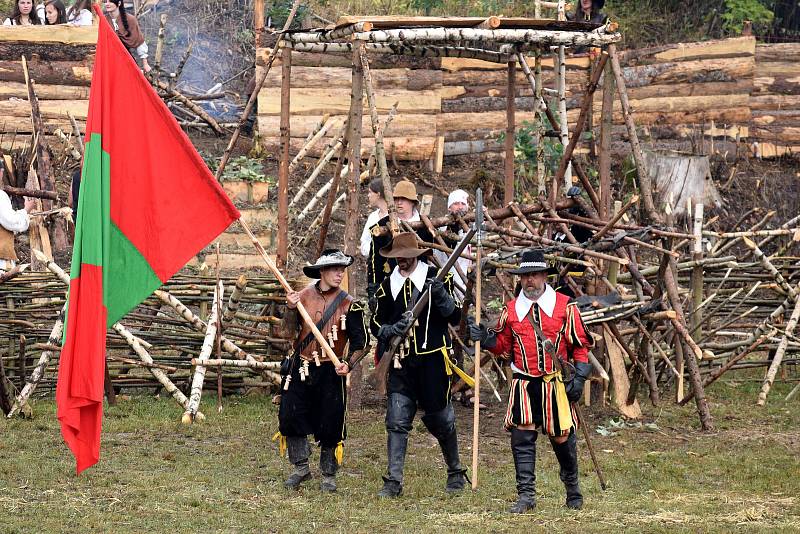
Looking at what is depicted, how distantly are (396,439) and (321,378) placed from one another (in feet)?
2.14

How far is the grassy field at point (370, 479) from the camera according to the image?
791 cm

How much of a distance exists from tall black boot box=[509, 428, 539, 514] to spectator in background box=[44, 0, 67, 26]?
40.2 feet

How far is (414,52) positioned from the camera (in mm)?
11680

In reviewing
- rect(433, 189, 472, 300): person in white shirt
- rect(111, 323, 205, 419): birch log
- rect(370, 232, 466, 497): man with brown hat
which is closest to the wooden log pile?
rect(433, 189, 472, 300): person in white shirt

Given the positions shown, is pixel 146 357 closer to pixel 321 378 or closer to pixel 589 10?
pixel 321 378

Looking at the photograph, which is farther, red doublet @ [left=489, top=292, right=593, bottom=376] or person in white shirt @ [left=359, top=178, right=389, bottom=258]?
person in white shirt @ [left=359, top=178, right=389, bottom=258]

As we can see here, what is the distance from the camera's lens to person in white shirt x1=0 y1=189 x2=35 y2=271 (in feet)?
38.1

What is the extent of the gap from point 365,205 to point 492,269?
7683 millimetres

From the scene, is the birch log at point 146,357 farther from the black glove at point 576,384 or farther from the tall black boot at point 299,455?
the black glove at point 576,384

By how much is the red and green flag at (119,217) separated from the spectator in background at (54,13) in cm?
1079

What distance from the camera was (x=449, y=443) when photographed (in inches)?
350

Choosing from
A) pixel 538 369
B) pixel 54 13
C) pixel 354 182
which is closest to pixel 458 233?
pixel 354 182

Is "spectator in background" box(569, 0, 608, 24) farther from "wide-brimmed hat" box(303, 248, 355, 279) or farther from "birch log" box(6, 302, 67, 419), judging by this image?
"wide-brimmed hat" box(303, 248, 355, 279)

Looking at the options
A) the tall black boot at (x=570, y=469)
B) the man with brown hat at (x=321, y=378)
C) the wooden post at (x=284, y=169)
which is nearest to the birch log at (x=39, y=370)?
the wooden post at (x=284, y=169)
